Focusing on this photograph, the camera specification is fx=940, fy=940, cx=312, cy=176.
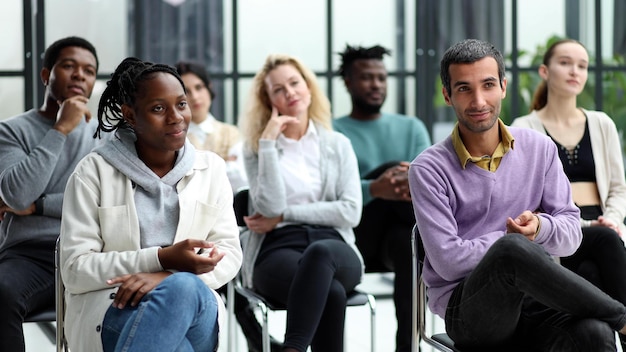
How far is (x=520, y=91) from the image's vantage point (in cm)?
517

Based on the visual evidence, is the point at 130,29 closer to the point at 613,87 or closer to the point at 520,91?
the point at 520,91

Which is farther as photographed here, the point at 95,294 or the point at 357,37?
the point at 357,37

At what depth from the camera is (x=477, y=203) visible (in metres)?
2.43

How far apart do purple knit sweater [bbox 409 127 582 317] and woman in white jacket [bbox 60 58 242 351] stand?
0.52 meters

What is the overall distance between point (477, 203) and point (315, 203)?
961 mm

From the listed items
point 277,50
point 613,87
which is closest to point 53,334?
point 277,50

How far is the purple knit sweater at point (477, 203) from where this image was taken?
7.73ft

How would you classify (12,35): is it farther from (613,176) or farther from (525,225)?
(525,225)

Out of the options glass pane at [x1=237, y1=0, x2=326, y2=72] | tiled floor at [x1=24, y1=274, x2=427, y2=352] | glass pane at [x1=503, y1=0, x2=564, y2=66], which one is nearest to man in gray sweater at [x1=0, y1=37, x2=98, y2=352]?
tiled floor at [x1=24, y1=274, x2=427, y2=352]

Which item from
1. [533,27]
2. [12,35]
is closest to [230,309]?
[12,35]

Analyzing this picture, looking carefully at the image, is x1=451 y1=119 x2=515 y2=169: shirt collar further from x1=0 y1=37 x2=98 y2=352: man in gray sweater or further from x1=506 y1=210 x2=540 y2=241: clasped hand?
x1=0 y1=37 x2=98 y2=352: man in gray sweater

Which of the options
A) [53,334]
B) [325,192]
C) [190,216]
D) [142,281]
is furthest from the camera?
[53,334]

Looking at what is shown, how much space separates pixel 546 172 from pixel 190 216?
948mm

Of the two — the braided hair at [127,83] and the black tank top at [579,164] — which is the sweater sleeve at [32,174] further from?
the black tank top at [579,164]
